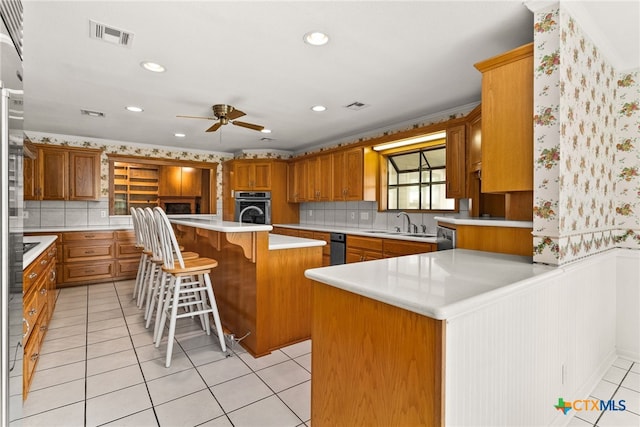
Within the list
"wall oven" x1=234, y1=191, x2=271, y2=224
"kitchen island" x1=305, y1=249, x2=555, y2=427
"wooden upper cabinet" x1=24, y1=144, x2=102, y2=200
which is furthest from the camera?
"wall oven" x1=234, y1=191, x2=271, y2=224

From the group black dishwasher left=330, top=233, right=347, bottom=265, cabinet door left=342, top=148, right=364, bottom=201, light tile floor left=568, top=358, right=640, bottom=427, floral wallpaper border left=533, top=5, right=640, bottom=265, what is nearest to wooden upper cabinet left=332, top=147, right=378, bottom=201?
cabinet door left=342, top=148, right=364, bottom=201

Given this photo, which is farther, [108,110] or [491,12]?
[108,110]

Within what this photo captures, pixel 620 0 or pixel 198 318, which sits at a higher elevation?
pixel 620 0

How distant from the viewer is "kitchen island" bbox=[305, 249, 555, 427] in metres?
0.98

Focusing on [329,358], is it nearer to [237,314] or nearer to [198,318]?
[237,314]

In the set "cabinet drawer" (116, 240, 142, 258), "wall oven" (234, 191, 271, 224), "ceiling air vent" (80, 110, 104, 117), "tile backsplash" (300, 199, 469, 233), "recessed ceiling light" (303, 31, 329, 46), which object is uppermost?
"ceiling air vent" (80, 110, 104, 117)

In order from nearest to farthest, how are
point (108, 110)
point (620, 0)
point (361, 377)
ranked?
point (361, 377)
point (620, 0)
point (108, 110)

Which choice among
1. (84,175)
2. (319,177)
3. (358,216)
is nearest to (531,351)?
(358,216)

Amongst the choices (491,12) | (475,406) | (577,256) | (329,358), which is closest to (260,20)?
(491,12)

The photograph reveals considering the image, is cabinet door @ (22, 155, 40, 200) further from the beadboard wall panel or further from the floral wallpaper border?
the floral wallpaper border

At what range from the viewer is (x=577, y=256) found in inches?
74.2

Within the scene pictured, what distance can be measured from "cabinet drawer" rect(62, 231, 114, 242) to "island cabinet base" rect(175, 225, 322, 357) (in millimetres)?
2879

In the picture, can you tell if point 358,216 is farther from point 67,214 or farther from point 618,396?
point 67,214

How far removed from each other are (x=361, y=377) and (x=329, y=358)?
0.57ft
